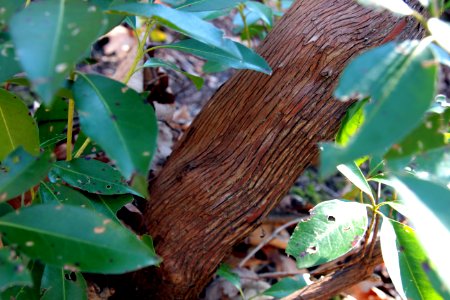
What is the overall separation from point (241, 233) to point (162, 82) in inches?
25.9

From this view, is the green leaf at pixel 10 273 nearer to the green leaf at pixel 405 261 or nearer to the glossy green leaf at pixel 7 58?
the glossy green leaf at pixel 7 58

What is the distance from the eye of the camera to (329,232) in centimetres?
86

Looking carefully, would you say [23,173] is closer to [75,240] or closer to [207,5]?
[75,240]

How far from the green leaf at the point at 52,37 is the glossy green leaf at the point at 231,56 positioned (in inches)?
11.1

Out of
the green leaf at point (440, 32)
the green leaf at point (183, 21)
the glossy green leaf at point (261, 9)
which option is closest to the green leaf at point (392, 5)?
the green leaf at point (440, 32)

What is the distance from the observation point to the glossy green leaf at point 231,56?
0.83 metres

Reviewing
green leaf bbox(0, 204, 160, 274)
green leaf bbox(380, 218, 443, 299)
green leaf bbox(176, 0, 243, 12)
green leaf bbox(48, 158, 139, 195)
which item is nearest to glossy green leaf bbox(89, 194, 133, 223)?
green leaf bbox(48, 158, 139, 195)

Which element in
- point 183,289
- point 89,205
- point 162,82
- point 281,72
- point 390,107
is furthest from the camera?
point 162,82

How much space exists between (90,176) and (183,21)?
391mm

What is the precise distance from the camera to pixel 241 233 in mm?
1018

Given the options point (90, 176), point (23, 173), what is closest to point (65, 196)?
point (90, 176)

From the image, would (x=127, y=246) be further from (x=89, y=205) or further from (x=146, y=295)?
(x=146, y=295)

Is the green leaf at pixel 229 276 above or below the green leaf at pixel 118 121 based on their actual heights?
below

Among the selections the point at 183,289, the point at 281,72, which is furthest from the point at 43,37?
the point at 183,289
